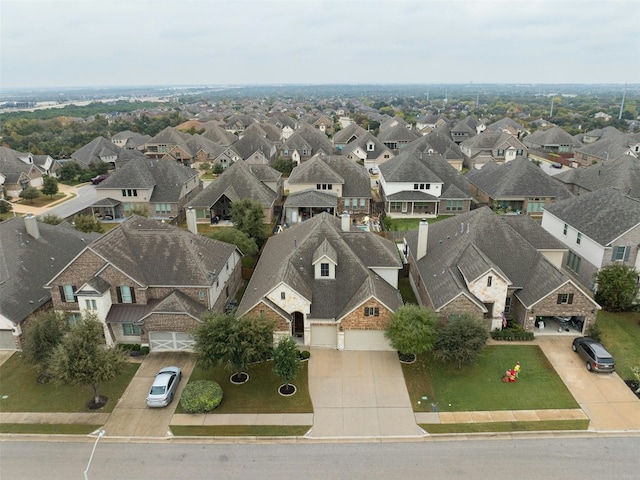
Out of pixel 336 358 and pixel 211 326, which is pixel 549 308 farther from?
pixel 211 326

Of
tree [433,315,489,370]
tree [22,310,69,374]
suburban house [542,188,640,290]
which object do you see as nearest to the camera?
tree [22,310,69,374]

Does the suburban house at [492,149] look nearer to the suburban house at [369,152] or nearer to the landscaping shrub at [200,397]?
the suburban house at [369,152]

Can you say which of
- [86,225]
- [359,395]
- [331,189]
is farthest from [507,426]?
[86,225]

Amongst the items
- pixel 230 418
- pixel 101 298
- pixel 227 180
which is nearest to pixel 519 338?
pixel 230 418

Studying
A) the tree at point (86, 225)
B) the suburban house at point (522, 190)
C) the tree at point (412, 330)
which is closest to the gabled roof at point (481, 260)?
the tree at point (412, 330)

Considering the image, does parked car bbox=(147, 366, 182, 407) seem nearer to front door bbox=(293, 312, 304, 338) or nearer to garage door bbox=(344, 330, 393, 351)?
front door bbox=(293, 312, 304, 338)

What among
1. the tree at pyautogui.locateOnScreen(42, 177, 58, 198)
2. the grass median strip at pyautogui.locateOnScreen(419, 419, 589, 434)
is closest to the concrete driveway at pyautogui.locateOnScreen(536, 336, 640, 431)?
the grass median strip at pyautogui.locateOnScreen(419, 419, 589, 434)

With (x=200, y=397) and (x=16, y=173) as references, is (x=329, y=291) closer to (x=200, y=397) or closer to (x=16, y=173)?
(x=200, y=397)
